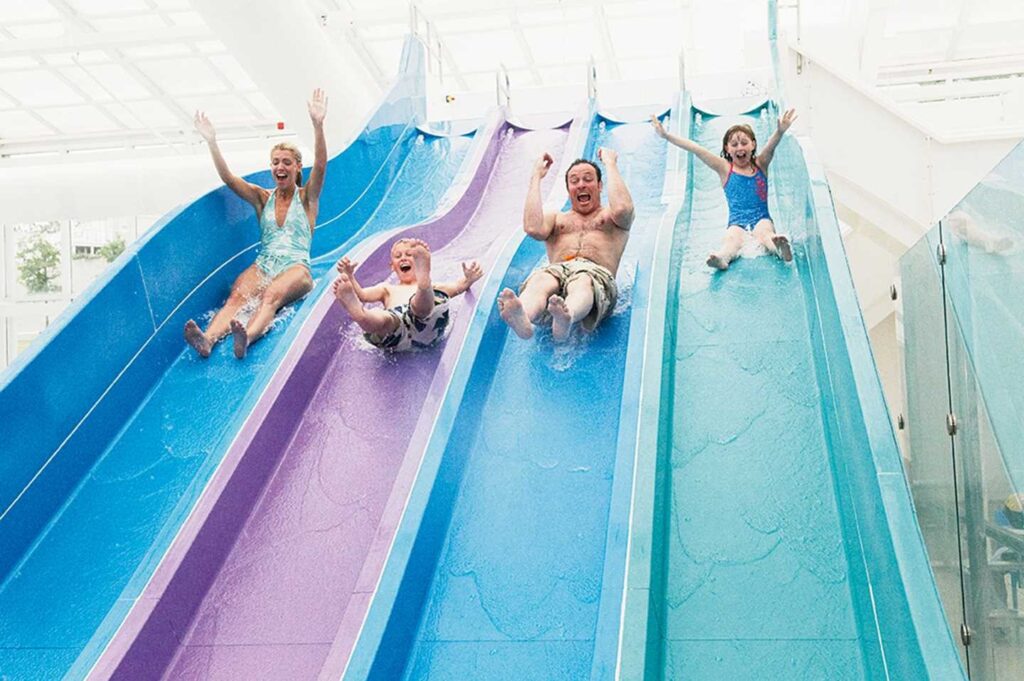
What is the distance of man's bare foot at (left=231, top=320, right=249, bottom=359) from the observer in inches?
154

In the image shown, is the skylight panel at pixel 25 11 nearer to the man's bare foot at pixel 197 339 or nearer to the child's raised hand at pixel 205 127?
the child's raised hand at pixel 205 127

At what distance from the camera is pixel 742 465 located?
301 cm

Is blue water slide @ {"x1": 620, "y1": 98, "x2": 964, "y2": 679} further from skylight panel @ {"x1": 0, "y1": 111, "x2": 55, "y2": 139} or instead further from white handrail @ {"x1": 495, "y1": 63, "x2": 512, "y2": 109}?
skylight panel @ {"x1": 0, "y1": 111, "x2": 55, "y2": 139}

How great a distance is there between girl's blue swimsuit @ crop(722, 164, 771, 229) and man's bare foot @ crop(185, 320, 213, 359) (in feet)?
7.89

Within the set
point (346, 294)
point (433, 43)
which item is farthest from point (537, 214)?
point (433, 43)

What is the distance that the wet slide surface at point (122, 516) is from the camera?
8.98 ft

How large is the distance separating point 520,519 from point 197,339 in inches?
68.8

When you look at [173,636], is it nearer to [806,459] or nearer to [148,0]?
[806,459]

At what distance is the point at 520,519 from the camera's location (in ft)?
9.54

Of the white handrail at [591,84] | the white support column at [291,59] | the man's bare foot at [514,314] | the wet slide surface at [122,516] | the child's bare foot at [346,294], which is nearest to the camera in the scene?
the wet slide surface at [122,516]

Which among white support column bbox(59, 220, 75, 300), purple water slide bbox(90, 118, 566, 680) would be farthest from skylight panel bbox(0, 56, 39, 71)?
purple water slide bbox(90, 118, 566, 680)

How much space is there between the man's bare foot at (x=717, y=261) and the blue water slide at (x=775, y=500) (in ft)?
0.59

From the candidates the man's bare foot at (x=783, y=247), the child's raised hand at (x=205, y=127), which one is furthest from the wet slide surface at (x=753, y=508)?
the child's raised hand at (x=205, y=127)

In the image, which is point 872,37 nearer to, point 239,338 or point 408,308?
point 408,308
